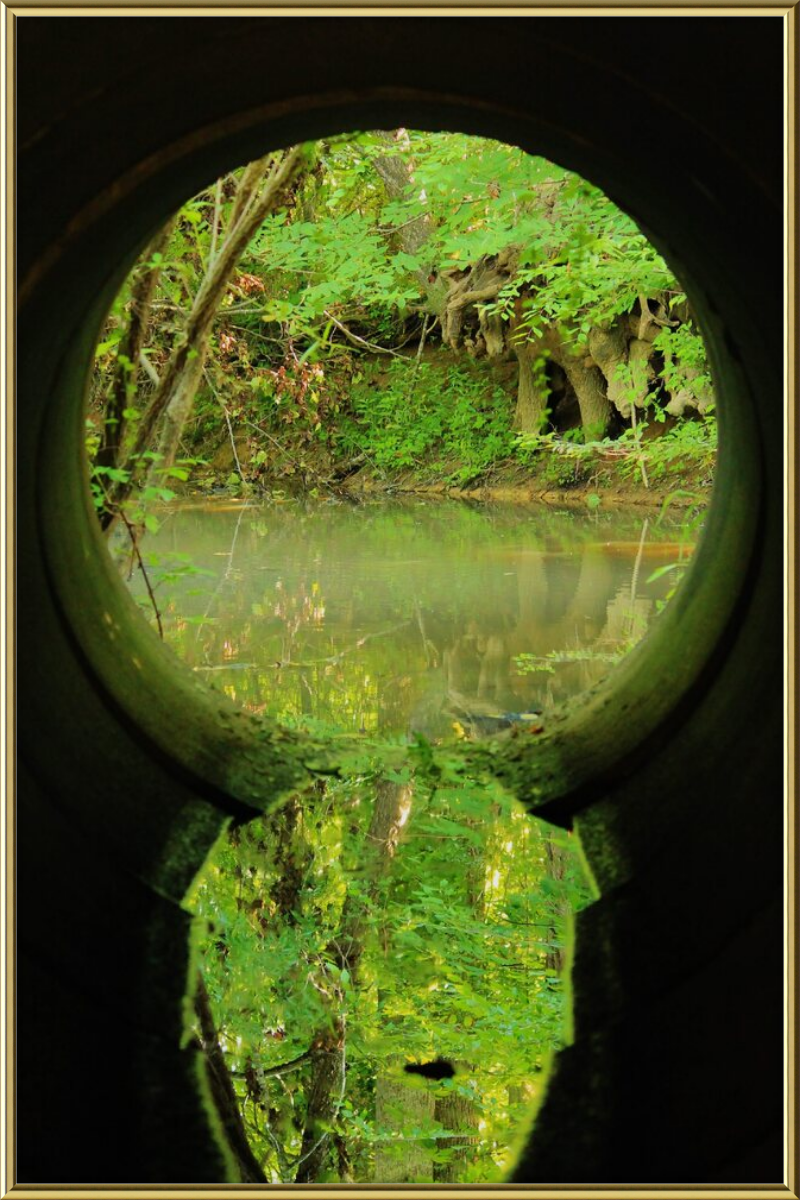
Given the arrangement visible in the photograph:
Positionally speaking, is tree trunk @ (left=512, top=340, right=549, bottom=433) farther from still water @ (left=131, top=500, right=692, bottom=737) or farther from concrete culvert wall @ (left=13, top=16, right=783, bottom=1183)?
concrete culvert wall @ (left=13, top=16, right=783, bottom=1183)

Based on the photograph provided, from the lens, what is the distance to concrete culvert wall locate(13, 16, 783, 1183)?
→ 9.32 ft

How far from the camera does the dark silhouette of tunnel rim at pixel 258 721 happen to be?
4.03 meters

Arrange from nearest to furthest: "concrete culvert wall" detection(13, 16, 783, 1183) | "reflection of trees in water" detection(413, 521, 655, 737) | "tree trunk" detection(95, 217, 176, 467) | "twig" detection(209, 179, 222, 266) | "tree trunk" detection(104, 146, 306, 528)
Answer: "concrete culvert wall" detection(13, 16, 783, 1183), "tree trunk" detection(95, 217, 176, 467), "tree trunk" detection(104, 146, 306, 528), "twig" detection(209, 179, 222, 266), "reflection of trees in water" detection(413, 521, 655, 737)

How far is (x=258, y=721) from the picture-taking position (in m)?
6.32

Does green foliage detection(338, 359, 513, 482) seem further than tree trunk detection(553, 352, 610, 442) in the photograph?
Yes

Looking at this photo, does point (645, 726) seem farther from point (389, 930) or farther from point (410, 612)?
point (410, 612)

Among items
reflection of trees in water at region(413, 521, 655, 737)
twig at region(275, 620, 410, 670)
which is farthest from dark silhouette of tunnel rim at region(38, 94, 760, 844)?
twig at region(275, 620, 410, 670)

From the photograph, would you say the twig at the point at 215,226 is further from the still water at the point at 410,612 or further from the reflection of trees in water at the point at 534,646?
the reflection of trees in water at the point at 534,646

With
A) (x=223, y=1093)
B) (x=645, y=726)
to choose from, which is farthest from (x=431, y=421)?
(x=223, y=1093)

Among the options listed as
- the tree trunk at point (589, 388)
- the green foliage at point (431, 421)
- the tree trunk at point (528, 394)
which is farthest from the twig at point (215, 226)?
the green foliage at point (431, 421)

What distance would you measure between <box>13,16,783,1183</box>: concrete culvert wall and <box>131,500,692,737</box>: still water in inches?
72.5

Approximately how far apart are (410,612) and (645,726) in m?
6.14

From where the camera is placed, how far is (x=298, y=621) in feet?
34.4

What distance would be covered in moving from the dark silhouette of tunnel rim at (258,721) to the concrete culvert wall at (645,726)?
3 centimetres
